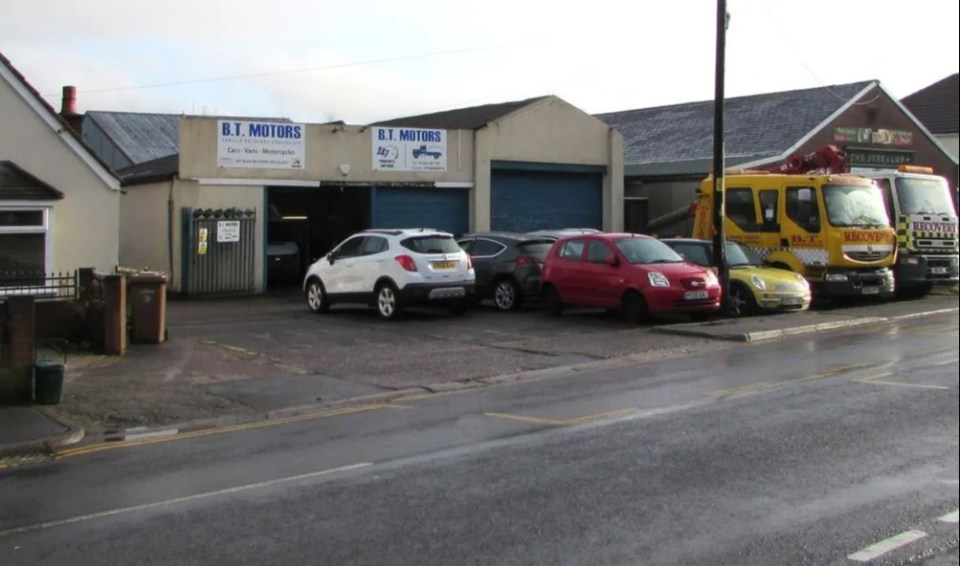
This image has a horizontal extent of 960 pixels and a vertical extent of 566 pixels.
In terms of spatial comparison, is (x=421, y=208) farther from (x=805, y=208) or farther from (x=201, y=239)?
(x=805, y=208)

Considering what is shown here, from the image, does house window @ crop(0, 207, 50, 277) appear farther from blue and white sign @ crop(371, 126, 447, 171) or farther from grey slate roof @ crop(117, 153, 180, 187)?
blue and white sign @ crop(371, 126, 447, 171)

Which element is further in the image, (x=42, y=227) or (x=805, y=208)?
(x=805, y=208)

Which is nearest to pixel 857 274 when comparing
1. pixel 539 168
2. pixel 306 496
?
pixel 539 168

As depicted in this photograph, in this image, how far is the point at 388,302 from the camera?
18.8m

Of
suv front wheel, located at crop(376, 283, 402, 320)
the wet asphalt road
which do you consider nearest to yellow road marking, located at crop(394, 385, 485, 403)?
the wet asphalt road

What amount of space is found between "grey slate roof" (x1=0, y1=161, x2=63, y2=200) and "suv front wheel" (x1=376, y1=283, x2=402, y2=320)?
6.18 meters

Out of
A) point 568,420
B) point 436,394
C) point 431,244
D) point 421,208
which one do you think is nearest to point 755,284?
point 431,244

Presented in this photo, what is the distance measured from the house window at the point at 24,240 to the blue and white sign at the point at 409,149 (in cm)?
991

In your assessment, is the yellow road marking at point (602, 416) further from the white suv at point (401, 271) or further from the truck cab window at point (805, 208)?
the truck cab window at point (805, 208)

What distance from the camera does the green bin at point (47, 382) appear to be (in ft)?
35.2

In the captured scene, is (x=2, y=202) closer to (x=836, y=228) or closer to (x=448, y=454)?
(x=448, y=454)

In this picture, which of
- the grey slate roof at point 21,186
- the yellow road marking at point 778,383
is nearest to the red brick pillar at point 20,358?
the yellow road marking at point 778,383

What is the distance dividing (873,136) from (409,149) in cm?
1993

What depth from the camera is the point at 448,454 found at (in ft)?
26.7
